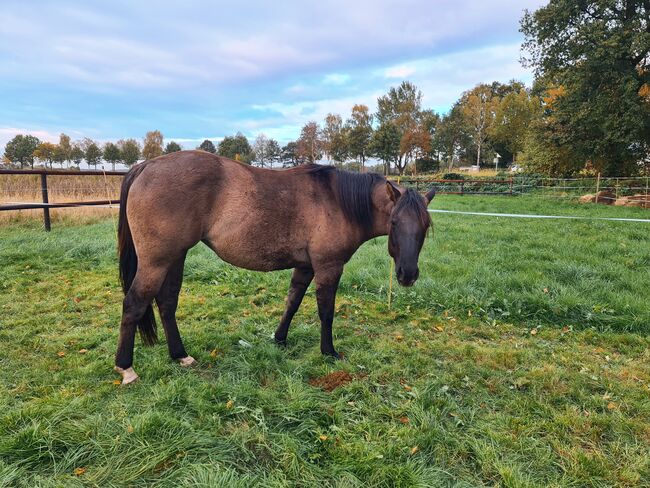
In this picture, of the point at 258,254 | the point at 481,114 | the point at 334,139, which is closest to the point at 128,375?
the point at 258,254

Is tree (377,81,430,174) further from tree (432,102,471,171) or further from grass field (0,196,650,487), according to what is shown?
grass field (0,196,650,487)

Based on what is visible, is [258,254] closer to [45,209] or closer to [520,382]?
[520,382]

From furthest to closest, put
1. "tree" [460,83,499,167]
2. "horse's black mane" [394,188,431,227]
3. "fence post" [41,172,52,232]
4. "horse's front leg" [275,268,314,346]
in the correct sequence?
"tree" [460,83,499,167] → "fence post" [41,172,52,232] → "horse's front leg" [275,268,314,346] → "horse's black mane" [394,188,431,227]

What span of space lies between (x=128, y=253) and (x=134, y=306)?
1.76 feet

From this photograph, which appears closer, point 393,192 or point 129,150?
point 393,192

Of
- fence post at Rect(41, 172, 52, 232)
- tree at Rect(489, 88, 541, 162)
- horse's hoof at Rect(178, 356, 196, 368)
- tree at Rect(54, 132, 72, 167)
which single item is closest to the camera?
horse's hoof at Rect(178, 356, 196, 368)

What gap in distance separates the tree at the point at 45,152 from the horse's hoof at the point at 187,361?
209 ft

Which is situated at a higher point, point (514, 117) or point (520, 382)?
point (514, 117)

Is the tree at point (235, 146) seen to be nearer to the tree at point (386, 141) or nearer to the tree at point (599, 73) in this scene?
the tree at point (386, 141)

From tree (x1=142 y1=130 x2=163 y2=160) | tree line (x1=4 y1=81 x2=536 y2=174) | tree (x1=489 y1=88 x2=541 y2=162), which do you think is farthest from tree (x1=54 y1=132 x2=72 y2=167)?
tree (x1=489 y1=88 x2=541 y2=162)

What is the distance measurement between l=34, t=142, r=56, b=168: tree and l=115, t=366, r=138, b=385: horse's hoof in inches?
2509

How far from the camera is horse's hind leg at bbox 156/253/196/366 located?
3.23 m

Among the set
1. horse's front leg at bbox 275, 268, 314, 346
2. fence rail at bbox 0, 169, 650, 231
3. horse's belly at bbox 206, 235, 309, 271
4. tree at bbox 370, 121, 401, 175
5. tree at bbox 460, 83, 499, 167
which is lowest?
horse's front leg at bbox 275, 268, 314, 346

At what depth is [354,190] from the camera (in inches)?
128
